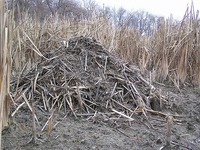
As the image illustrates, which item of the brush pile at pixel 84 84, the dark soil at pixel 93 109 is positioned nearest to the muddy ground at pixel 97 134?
the dark soil at pixel 93 109

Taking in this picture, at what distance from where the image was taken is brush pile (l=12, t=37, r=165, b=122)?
1908 mm

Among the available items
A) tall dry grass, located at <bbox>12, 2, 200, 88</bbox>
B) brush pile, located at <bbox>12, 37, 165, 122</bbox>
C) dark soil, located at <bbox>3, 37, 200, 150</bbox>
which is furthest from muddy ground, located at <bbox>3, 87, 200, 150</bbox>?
tall dry grass, located at <bbox>12, 2, 200, 88</bbox>

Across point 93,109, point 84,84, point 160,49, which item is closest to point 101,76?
point 84,84

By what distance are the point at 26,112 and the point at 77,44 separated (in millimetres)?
888

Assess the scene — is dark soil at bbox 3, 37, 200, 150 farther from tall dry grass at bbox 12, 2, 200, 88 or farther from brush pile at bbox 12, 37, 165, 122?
tall dry grass at bbox 12, 2, 200, 88

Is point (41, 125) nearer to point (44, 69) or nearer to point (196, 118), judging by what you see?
point (44, 69)

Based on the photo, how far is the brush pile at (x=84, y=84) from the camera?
1908 millimetres

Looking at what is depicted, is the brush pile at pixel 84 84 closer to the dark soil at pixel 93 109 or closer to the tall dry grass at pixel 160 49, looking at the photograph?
the dark soil at pixel 93 109

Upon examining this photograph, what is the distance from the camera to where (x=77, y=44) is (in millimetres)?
2467

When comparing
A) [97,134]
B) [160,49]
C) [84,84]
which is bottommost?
[97,134]

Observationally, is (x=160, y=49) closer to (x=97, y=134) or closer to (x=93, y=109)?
(x=93, y=109)

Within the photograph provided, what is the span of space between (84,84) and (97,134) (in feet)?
1.77

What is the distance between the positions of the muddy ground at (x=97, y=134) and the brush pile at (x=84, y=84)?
11 centimetres

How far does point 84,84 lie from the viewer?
6.70 feet
